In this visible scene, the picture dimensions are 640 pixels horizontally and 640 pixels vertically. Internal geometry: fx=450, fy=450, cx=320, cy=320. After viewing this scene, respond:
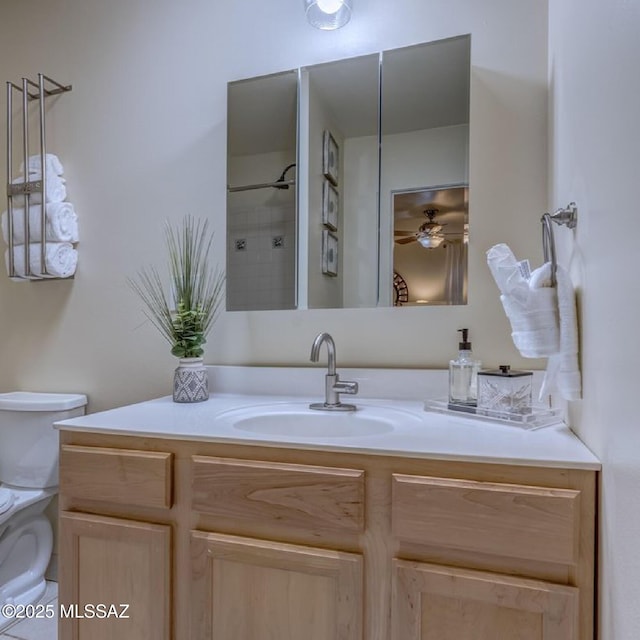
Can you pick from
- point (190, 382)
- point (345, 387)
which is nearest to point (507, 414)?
point (345, 387)

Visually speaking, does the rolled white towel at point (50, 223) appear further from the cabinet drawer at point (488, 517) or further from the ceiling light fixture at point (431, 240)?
the cabinet drawer at point (488, 517)

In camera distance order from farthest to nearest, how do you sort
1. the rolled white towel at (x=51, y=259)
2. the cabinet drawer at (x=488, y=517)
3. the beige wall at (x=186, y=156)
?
the rolled white towel at (x=51, y=259) → the beige wall at (x=186, y=156) → the cabinet drawer at (x=488, y=517)

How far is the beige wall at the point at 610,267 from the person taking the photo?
0.57 meters

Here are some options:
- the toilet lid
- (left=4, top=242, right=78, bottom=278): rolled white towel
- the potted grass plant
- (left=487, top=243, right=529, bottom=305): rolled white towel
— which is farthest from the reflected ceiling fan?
the toilet lid

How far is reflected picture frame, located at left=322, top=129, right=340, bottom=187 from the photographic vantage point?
1.47 m

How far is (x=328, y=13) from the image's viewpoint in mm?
1420

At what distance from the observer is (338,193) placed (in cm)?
146

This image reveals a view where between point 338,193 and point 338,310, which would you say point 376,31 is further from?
point 338,310

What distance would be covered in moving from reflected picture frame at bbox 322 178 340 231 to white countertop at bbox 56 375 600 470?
59 cm

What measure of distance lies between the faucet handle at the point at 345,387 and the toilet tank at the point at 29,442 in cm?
104

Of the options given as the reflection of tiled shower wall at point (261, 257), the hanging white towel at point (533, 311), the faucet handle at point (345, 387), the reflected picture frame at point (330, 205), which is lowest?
the faucet handle at point (345, 387)

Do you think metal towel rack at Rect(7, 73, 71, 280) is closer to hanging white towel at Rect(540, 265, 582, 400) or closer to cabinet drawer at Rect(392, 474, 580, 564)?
cabinet drawer at Rect(392, 474, 580, 564)

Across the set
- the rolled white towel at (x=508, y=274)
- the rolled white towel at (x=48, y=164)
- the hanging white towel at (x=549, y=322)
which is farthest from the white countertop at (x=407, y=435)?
the rolled white towel at (x=48, y=164)

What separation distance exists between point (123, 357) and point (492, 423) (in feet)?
4.32
